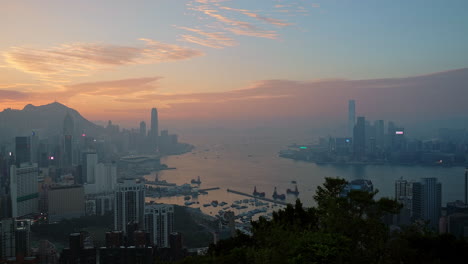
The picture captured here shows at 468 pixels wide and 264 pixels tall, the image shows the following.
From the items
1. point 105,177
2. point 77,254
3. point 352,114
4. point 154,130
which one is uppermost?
point 352,114

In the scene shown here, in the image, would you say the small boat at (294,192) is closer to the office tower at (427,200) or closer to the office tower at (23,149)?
the office tower at (427,200)

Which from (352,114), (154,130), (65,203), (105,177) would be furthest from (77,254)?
(154,130)

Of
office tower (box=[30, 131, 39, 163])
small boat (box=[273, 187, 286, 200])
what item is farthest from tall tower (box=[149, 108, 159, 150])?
small boat (box=[273, 187, 286, 200])

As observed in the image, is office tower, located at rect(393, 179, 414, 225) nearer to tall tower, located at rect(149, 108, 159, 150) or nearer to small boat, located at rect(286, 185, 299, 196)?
small boat, located at rect(286, 185, 299, 196)

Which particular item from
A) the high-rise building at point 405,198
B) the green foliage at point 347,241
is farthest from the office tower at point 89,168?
the green foliage at point 347,241

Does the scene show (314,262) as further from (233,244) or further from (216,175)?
(216,175)

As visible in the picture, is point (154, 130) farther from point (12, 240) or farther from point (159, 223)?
point (12, 240)

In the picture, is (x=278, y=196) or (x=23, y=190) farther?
(x=278, y=196)
